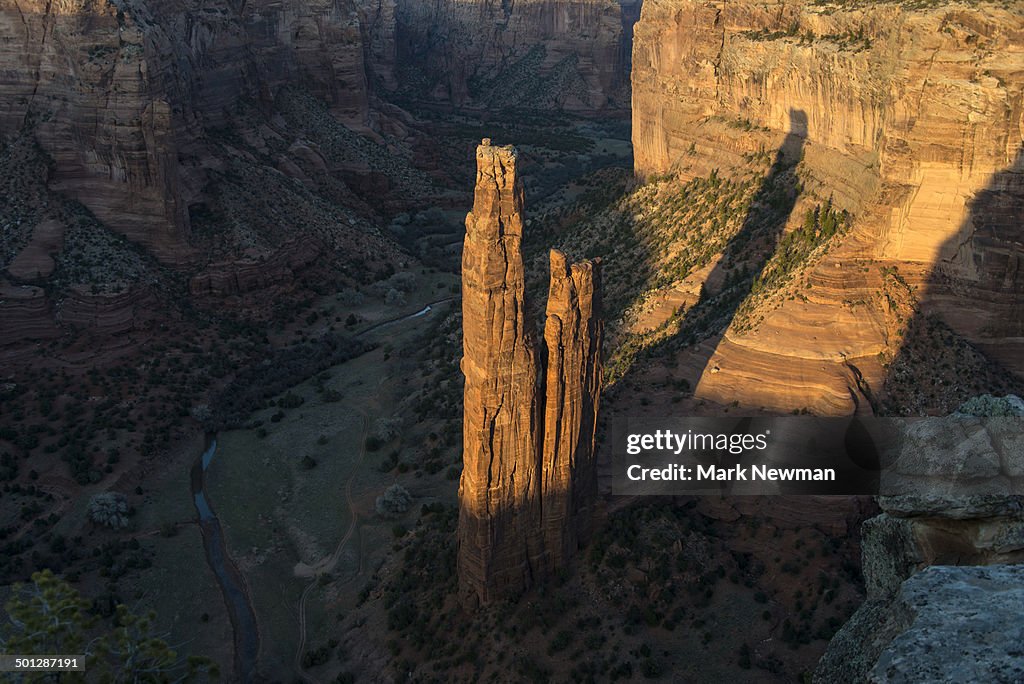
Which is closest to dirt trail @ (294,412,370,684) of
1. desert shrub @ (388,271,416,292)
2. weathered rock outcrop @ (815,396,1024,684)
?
weathered rock outcrop @ (815,396,1024,684)

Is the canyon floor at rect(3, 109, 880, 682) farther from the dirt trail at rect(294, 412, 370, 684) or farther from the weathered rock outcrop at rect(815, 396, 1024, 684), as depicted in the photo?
the weathered rock outcrop at rect(815, 396, 1024, 684)

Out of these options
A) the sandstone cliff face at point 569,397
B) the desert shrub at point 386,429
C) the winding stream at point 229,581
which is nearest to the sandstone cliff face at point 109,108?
the winding stream at point 229,581

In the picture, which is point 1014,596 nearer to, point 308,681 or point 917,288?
point 308,681

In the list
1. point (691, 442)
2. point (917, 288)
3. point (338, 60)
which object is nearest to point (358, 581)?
point (691, 442)

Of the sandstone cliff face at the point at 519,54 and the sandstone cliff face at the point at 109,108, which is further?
the sandstone cliff face at the point at 519,54

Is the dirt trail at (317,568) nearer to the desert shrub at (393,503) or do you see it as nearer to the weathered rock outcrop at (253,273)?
the desert shrub at (393,503)
